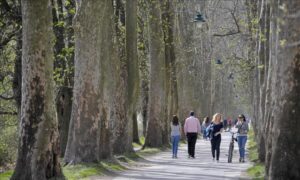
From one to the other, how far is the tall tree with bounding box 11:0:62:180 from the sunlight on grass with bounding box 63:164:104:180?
1997mm

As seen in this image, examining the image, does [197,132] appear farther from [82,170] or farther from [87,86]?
[82,170]

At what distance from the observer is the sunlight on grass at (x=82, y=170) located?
16.4 meters

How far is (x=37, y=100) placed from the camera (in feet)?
46.0

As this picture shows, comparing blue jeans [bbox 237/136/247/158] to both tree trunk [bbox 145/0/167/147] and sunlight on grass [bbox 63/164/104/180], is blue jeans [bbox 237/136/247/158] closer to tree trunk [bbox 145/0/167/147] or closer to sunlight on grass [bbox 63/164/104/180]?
sunlight on grass [bbox 63/164/104/180]

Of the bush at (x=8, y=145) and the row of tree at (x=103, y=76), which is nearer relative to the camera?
the row of tree at (x=103, y=76)

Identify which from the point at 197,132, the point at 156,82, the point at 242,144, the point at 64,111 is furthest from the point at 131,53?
the point at 156,82

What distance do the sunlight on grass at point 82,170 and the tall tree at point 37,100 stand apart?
200 centimetres

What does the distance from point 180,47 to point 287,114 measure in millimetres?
32627

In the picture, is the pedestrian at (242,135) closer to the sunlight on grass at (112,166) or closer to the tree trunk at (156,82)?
the sunlight on grass at (112,166)

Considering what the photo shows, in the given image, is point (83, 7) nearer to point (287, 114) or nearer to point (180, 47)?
point (287, 114)

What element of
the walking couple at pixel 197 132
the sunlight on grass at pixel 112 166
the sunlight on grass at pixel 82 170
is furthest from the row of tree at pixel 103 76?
the walking couple at pixel 197 132

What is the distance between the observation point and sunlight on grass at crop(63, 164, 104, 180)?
16391 mm

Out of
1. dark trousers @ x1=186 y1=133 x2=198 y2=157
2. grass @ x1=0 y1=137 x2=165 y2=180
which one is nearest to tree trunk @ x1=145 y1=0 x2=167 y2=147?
Answer: dark trousers @ x1=186 y1=133 x2=198 y2=157

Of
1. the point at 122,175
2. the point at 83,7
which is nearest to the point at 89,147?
the point at 122,175
